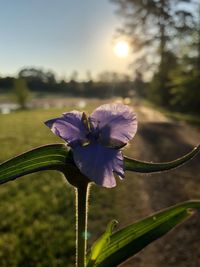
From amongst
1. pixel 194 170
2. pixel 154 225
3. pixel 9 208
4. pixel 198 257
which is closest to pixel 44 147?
pixel 154 225

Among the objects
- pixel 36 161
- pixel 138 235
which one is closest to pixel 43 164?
pixel 36 161

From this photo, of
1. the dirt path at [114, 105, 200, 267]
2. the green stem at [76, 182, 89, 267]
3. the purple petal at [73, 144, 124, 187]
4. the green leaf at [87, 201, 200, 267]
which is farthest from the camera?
the dirt path at [114, 105, 200, 267]

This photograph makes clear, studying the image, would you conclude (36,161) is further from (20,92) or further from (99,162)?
(20,92)

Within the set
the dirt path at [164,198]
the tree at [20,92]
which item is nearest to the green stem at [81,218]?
the dirt path at [164,198]

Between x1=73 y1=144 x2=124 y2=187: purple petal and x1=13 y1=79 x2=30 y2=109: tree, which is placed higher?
x1=73 y1=144 x2=124 y2=187: purple petal

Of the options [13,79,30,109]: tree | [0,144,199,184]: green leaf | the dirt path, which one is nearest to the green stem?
[0,144,199,184]: green leaf

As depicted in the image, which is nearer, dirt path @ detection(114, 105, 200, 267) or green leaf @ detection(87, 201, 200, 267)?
green leaf @ detection(87, 201, 200, 267)

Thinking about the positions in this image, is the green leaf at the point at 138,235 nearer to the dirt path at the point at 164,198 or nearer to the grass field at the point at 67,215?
the grass field at the point at 67,215

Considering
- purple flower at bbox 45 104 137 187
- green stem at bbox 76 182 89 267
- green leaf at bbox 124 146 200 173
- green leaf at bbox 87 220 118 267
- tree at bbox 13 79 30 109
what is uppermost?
purple flower at bbox 45 104 137 187

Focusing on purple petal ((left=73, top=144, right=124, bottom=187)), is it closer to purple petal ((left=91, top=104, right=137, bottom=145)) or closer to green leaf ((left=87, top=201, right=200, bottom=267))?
purple petal ((left=91, top=104, right=137, bottom=145))
